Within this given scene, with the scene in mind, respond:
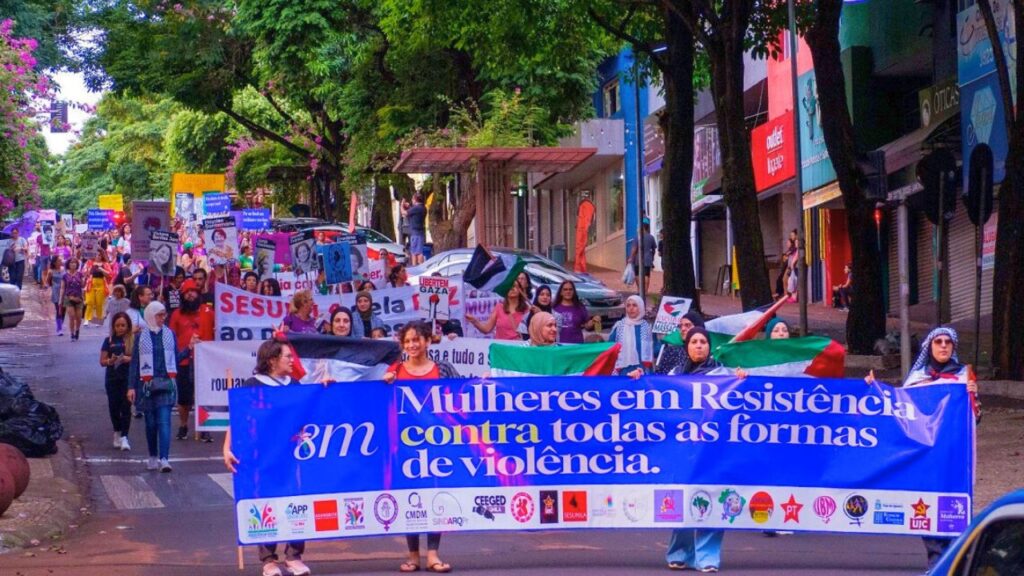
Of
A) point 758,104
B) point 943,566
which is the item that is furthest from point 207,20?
point 943,566

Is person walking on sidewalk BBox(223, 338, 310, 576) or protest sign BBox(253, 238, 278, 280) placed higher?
protest sign BBox(253, 238, 278, 280)

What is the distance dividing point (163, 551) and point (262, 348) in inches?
82.8

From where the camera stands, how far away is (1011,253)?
17.9m

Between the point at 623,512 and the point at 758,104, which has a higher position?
the point at 758,104

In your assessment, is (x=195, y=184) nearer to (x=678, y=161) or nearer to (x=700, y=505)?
(x=678, y=161)

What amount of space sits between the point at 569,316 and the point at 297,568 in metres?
7.56

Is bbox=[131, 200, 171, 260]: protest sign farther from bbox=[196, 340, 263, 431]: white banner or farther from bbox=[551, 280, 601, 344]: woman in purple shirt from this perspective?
bbox=[551, 280, 601, 344]: woman in purple shirt

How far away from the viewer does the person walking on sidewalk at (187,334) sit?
58.0 ft

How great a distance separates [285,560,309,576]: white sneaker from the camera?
952cm

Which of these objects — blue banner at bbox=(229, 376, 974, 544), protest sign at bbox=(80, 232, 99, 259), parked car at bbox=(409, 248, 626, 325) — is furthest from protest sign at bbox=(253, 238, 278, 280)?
protest sign at bbox=(80, 232, 99, 259)

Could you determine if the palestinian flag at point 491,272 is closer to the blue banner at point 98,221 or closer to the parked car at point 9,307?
the parked car at point 9,307

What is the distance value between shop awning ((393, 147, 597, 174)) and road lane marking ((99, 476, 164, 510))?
1551 centimetres

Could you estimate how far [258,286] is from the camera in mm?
20078

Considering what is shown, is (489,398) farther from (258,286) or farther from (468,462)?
(258,286)
